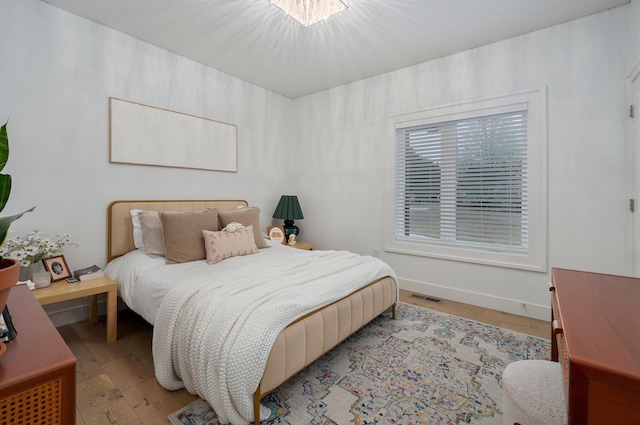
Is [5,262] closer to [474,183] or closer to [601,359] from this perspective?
[601,359]

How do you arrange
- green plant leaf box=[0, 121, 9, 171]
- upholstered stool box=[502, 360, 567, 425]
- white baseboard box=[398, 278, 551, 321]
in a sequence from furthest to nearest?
white baseboard box=[398, 278, 551, 321] → upholstered stool box=[502, 360, 567, 425] → green plant leaf box=[0, 121, 9, 171]

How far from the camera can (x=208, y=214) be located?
111 inches

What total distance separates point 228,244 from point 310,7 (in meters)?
2.06

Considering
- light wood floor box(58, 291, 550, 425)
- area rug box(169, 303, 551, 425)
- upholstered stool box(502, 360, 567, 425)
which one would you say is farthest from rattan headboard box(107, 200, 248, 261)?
upholstered stool box(502, 360, 567, 425)

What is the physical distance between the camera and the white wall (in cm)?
235

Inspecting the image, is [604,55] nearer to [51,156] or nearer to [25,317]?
[25,317]

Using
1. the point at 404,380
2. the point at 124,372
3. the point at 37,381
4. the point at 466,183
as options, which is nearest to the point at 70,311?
the point at 124,372

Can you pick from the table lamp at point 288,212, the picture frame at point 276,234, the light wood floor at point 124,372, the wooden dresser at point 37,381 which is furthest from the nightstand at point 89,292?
the table lamp at point 288,212

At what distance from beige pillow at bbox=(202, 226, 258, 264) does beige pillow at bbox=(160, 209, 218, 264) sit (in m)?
0.07

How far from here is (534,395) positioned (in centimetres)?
109

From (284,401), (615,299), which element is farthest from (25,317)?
(615,299)

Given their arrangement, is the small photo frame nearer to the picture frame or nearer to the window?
the picture frame

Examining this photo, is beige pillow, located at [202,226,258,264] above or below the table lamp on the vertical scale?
below

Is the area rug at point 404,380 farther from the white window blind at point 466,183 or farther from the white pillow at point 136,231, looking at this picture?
the white pillow at point 136,231
